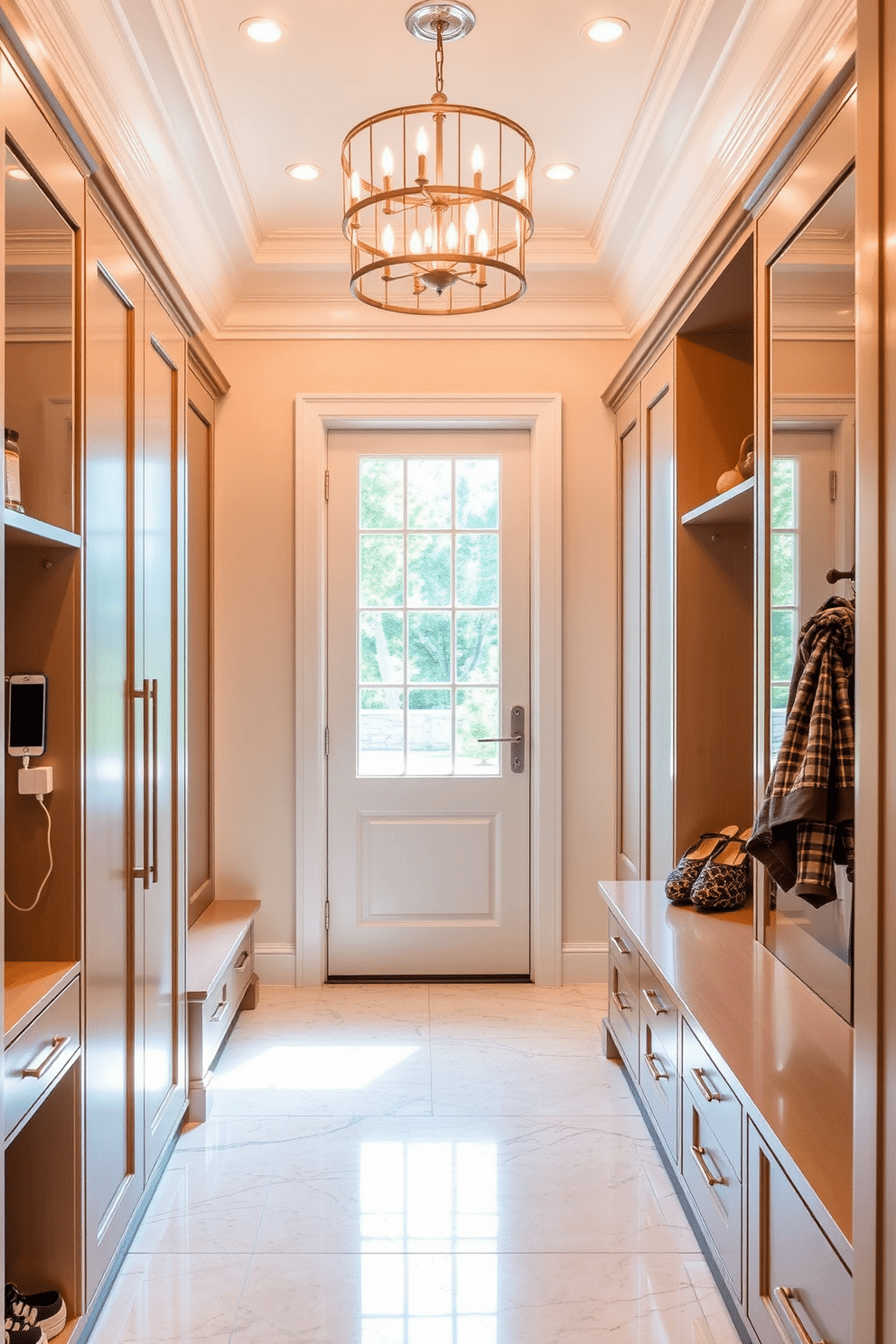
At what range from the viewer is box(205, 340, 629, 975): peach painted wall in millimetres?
3996

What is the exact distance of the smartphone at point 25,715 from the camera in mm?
1833

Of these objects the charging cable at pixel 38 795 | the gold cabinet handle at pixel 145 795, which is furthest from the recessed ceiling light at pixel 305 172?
the charging cable at pixel 38 795

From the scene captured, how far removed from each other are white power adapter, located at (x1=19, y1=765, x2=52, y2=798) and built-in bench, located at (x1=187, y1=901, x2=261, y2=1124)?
1.20m

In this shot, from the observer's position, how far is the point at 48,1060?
1.71m

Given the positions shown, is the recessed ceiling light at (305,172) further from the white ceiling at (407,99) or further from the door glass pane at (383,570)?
the door glass pane at (383,570)

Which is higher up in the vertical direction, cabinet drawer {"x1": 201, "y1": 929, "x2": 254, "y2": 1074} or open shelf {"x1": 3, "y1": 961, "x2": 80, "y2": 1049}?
open shelf {"x1": 3, "y1": 961, "x2": 80, "y2": 1049}

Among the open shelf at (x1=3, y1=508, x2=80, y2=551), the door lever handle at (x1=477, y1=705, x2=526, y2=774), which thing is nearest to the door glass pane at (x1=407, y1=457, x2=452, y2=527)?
the door lever handle at (x1=477, y1=705, x2=526, y2=774)

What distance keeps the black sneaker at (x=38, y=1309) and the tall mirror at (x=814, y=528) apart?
153cm

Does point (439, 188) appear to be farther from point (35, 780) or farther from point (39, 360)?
point (35, 780)

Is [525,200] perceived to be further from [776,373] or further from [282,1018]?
[282,1018]

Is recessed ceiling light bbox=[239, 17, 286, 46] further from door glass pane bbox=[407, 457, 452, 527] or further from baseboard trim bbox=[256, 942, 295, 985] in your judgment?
baseboard trim bbox=[256, 942, 295, 985]

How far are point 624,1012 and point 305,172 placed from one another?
9.18ft

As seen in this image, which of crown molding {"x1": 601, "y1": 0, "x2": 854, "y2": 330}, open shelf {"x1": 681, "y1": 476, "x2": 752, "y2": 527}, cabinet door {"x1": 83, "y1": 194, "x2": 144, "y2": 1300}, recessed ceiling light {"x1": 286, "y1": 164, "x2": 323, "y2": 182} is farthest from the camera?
recessed ceiling light {"x1": 286, "y1": 164, "x2": 323, "y2": 182}

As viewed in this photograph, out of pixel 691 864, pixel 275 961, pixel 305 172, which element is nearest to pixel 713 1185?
pixel 691 864
